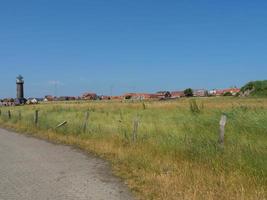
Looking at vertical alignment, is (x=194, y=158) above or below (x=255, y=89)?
below

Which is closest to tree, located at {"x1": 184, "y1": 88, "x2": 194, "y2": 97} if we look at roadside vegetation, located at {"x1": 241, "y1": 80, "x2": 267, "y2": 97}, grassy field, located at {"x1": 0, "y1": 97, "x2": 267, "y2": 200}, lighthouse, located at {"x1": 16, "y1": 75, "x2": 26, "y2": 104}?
lighthouse, located at {"x1": 16, "y1": 75, "x2": 26, "y2": 104}

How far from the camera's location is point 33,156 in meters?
15.2

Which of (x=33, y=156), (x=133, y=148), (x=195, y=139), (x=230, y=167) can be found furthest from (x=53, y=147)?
(x=230, y=167)

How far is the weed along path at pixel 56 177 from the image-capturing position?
9.08 metres

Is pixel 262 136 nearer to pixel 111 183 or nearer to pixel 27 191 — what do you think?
pixel 111 183

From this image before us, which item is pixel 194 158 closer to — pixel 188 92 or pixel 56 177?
pixel 56 177

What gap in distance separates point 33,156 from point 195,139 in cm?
512

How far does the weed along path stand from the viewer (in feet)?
29.8

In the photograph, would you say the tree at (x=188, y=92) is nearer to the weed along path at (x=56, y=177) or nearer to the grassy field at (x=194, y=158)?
the grassy field at (x=194, y=158)

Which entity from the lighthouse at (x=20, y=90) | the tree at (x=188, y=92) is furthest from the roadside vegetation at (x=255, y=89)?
the tree at (x=188, y=92)

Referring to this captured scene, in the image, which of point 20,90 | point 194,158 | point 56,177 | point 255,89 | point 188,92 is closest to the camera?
point 56,177

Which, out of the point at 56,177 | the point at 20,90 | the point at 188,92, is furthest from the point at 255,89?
the point at 188,92

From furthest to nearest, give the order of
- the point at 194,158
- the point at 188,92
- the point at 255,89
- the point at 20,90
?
the point at 188,92, the point at 20,90, the point at 255,89, the point at 194,158

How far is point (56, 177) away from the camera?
11.1 meters
